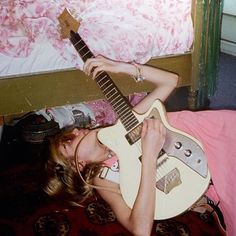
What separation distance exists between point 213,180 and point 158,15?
74cm

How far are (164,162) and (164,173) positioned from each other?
0.10 feet

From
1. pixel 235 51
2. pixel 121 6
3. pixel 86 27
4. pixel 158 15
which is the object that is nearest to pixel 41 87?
pixel 86 27

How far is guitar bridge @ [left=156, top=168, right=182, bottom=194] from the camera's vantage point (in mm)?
1007

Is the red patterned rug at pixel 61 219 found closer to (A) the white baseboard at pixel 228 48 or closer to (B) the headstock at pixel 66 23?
(B) the headstock at pixel 66 23

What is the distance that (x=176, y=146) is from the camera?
1.02 meters

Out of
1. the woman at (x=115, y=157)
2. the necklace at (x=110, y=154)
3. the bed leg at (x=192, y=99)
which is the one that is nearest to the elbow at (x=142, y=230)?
the woman at (x=115, y=157)

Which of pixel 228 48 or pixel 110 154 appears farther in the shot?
pixel 228 48

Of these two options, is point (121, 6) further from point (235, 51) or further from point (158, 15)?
point (235, 51)

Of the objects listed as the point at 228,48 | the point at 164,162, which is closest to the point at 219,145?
the point at 164,162

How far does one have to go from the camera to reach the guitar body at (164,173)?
3.27ft

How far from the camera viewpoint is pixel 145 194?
965 mm

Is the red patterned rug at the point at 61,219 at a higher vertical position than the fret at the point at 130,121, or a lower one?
lower

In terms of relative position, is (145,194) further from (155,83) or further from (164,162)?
(155,83)

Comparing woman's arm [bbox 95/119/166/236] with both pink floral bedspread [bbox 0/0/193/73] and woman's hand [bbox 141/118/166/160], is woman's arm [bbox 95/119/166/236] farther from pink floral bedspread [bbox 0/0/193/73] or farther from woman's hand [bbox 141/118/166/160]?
pink floral bedspread [bbox 0/0/193/73]
